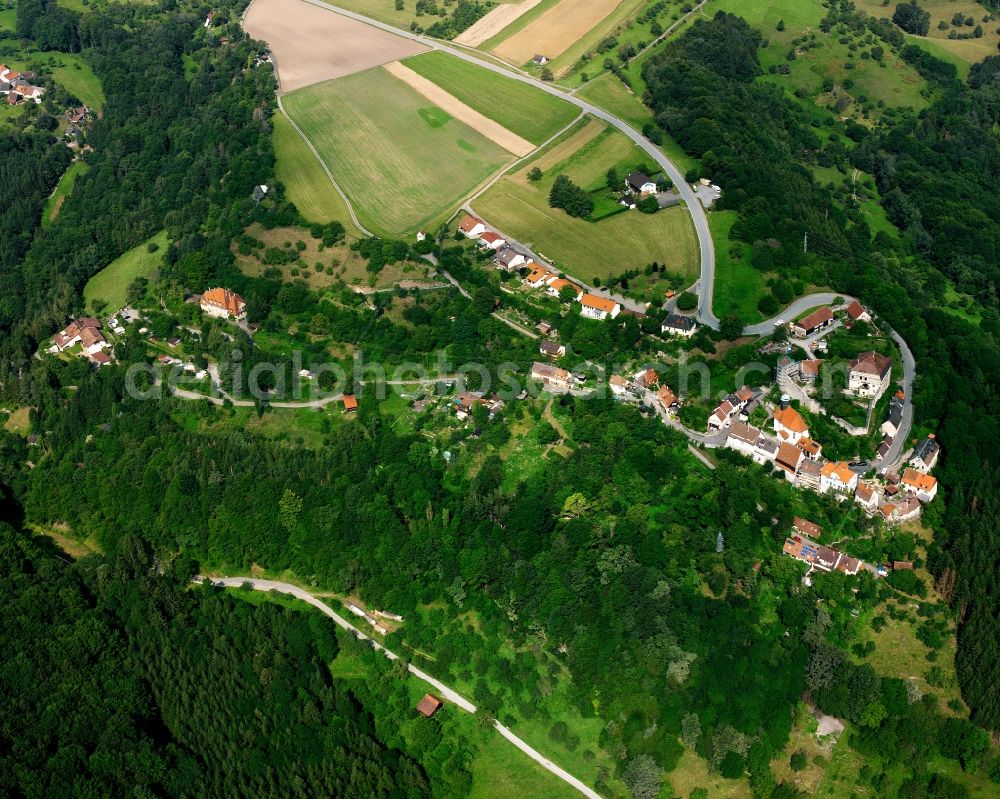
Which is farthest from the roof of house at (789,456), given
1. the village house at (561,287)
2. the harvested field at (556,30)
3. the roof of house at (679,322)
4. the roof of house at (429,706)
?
the harvested field at (556,30)

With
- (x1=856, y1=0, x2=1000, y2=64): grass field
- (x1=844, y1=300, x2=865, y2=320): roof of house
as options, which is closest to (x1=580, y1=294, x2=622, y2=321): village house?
(x1=844, y1=300, x2=865, y2=320): roof of house

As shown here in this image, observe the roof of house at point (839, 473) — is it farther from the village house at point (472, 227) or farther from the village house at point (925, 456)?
the village house at point (472, 227)

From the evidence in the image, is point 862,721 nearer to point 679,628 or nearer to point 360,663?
point 679,628

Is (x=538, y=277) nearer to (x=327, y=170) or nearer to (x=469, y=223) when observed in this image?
(x=469, y=223)

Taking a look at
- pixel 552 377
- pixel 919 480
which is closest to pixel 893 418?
pixel 919 480

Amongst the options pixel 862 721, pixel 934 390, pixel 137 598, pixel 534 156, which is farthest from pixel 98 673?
pixel 534 156
